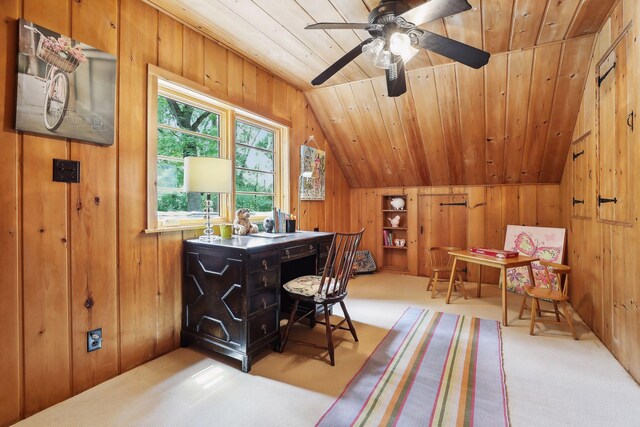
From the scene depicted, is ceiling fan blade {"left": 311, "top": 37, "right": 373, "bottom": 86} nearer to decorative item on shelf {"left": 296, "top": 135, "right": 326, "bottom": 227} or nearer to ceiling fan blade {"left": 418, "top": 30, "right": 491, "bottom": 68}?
ceiling fan blade {"left": 418, "top": 30, "right": 491, "bottom": 68}

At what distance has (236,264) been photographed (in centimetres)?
195

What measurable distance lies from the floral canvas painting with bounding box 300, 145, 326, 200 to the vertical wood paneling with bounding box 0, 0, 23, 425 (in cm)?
237

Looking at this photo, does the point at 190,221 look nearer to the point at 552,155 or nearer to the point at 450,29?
the point at 450,29

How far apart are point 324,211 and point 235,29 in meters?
2.43

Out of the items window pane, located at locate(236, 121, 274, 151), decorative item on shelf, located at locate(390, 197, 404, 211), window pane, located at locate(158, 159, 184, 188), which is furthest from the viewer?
decorative item on shelf, located at locate(390, 197, 404, 211)

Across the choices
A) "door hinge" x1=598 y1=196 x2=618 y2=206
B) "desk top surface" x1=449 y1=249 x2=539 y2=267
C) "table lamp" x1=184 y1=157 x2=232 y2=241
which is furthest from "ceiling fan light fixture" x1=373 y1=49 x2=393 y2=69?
"desk top surface" x1=449 y1=249 x2=539 y2=267

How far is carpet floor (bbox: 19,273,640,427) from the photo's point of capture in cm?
152

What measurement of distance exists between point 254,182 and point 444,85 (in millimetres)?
2194

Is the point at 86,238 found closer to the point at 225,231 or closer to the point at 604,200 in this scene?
the point at 225,231

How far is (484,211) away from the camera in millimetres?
4090

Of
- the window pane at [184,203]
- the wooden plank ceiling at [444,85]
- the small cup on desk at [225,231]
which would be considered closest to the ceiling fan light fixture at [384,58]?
the wooden plank ceiling at [444,85]

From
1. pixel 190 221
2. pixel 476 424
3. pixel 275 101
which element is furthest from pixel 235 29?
pixel 476 424

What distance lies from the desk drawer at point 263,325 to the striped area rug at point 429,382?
66 cm

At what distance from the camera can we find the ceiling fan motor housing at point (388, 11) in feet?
5.79
